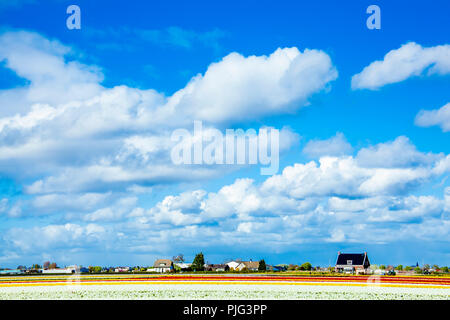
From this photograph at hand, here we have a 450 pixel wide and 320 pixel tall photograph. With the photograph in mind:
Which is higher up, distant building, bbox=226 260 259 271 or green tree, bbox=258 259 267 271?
green tree, bbox=258 259 267 271

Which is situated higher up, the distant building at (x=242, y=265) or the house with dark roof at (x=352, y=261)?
the house with dark roof at (x=352, y=261)

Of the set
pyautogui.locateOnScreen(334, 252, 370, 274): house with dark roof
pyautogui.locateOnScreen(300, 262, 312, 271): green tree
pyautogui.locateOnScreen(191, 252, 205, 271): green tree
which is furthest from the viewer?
pyautogui.locateOnScreen(334, 252, 370, 274): house with dark roof

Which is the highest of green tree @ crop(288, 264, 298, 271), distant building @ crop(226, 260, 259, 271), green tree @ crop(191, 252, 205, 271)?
green tree @ crop(191, 252, 205, 271)

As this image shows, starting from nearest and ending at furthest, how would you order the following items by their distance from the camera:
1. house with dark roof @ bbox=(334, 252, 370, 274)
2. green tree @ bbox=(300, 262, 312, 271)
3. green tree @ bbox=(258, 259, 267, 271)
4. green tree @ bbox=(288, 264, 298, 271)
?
green tree @ bbox=(300, 262, 312, 271), green tree @ bbox=(288, 264, 298, 271), house with dark roof @ bbox=(334, 252, 370, 274), green tree @ bbox=(258, 259, 267, 271)

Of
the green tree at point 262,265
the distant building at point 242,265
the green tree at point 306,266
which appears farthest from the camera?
the distant building at point 242,265

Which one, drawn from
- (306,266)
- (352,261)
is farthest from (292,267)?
(352,261)

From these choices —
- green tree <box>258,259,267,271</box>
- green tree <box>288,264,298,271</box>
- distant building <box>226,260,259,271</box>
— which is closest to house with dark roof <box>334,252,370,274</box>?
green tree <box>288,264,298,271</box>

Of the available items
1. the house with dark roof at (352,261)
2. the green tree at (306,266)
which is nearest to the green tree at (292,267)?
the green tree at (306,266)

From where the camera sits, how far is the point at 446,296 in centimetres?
4306

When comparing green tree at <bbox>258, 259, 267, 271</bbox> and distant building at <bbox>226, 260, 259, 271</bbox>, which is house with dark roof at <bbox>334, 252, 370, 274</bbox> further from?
distant building at <bbox>226, 260, 259, 271</bbox>

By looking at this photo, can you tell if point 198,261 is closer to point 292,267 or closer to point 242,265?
point 292,267

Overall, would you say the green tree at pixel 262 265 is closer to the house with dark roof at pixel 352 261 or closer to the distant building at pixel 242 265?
the house with dark roof at pixel 352 261
